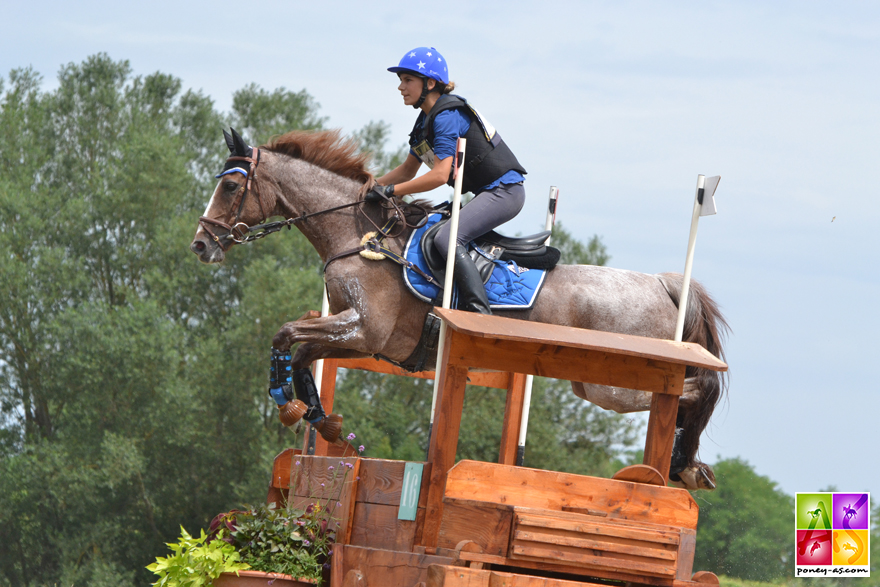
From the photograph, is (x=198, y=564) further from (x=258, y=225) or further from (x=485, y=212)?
(x=485, y=212)

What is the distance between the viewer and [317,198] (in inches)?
219

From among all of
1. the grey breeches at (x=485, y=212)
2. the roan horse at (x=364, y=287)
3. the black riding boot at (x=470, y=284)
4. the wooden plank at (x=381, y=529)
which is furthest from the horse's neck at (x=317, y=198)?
the wooden plank at (x=381, y=529)

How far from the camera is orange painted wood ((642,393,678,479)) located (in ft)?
13.1

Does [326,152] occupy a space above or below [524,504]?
above

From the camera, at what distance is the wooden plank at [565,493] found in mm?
3570

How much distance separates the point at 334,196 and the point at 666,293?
6.96 feet

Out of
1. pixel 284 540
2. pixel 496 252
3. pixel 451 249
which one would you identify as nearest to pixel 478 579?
pixel 284 540

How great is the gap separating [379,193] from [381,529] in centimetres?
215

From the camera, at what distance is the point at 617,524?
11.7 feet

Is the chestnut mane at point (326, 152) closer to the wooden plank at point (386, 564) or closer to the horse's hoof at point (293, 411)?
the horse's hoof at point (293, 411)

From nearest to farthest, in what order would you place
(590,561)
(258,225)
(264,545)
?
(590,561), (264,545), (258,225)

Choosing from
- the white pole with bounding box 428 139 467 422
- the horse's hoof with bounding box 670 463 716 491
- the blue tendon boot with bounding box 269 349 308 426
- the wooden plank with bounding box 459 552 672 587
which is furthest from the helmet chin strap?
the wooden plank with bounding box 459 552 672 587

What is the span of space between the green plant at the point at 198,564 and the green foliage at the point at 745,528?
14326 mm

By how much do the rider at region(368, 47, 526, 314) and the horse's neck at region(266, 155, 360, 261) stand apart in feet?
0.82
